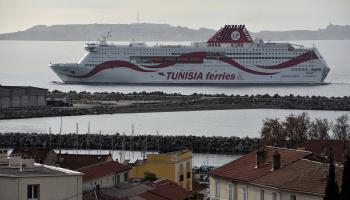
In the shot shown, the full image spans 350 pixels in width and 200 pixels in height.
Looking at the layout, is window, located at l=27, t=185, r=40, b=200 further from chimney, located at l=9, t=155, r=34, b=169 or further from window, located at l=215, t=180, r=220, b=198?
window, located at l=215, t=180, r=220, b=198

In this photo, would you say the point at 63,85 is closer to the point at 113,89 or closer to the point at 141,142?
the point at 113,89

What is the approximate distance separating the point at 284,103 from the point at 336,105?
2629mm

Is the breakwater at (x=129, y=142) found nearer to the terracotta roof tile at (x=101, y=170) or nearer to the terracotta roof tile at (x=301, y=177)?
the terracotta roof tile at (x=101, y=170)

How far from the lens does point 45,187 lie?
10.5 metres

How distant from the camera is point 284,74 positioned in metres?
82.9

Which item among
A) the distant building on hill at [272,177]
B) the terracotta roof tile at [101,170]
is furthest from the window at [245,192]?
the terracotta roof tile at [101,170]

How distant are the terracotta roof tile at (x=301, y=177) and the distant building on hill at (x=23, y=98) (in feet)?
134

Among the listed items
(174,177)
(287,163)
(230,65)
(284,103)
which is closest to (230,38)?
(230,65)

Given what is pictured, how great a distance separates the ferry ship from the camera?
8256cm

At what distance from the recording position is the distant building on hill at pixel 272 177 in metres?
12.3

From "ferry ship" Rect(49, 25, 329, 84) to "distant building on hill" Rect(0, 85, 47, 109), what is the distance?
2816 cm

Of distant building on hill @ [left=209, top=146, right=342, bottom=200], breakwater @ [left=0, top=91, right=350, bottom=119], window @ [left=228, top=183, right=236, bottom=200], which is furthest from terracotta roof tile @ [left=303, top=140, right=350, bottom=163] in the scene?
breakwater @ [left=0, top=91, right=350, bottom=119]

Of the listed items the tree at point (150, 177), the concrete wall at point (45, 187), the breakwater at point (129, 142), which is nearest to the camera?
the concrete wall at point (45, 187)

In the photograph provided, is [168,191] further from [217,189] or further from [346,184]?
[346,184]
